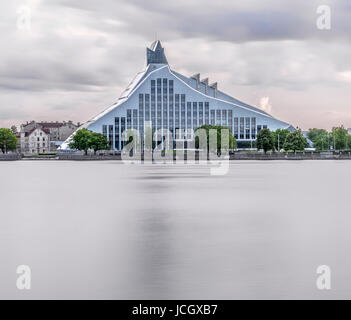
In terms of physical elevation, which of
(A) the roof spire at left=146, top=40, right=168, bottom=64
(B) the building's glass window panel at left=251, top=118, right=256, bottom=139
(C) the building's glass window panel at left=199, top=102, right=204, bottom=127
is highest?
(A) the roof spire at left=146, top=40, right=168, bottom=64

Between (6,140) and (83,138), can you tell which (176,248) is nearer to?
(83,138)

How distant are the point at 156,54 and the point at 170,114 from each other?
30.3m

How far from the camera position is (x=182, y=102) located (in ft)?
470

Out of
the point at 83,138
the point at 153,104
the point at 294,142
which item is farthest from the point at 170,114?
the point at 294,142

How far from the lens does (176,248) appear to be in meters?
15.0

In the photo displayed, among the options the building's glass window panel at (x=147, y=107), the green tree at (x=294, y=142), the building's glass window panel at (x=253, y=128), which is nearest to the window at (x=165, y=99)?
the building's glass window panel at (x=147, y=107)

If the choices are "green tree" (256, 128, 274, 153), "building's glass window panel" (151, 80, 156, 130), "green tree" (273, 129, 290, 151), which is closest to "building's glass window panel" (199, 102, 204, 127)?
"building's glass window panel" (151, 80, 156, 130)

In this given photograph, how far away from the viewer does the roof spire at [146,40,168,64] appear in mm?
165500

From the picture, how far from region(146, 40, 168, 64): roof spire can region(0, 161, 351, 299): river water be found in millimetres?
139978

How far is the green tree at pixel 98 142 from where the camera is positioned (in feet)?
415

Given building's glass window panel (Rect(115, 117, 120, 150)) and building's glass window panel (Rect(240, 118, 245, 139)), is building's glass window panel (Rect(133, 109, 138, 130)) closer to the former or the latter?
building's glass window panel (Rect(115, 117, 120, 150))

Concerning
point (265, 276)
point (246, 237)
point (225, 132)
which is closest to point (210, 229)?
point (246, 237)

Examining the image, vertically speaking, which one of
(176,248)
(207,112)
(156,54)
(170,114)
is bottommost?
(176,248)

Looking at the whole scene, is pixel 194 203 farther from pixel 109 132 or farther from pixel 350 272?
pixel 109 132
